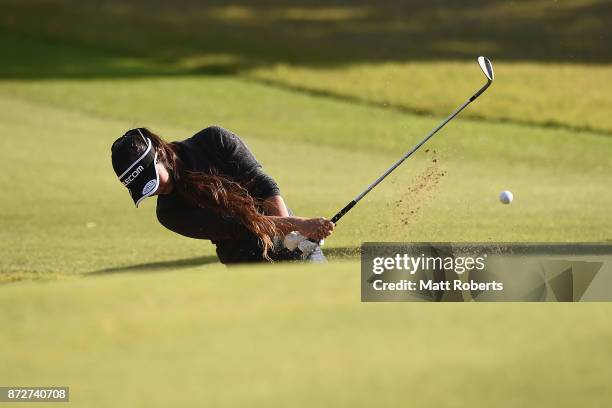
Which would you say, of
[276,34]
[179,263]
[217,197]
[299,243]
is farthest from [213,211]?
[276,34]

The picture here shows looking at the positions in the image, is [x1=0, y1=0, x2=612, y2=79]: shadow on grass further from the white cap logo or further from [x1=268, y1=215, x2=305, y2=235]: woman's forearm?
the white cap logo

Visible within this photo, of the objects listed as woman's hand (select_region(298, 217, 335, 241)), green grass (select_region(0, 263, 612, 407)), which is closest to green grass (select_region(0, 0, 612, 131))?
woman's hand (select_region(298, 217, 335, 241))

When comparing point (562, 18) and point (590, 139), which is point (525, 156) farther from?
point (562, 18)

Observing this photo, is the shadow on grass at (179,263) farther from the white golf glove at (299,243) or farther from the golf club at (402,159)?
the white golf glove at (299,243)

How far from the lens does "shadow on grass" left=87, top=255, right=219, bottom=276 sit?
8.81 metres

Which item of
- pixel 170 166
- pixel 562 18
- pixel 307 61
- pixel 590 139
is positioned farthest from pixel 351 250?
pixel 562 18

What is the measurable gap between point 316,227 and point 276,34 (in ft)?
82.6

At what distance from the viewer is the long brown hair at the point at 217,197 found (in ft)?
19.9

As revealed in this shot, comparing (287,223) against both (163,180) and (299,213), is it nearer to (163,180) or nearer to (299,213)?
(163,180)

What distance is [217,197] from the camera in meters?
6.07

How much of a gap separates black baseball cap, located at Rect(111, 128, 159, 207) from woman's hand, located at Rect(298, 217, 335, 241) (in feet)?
2.70

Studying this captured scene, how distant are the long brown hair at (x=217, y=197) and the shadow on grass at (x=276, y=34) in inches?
748

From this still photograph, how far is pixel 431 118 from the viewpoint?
64.2ft

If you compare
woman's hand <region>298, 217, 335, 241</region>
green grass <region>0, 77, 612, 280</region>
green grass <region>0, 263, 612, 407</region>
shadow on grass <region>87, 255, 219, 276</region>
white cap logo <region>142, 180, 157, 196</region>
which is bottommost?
green grass <region>0, 263, 612, 407</region>
